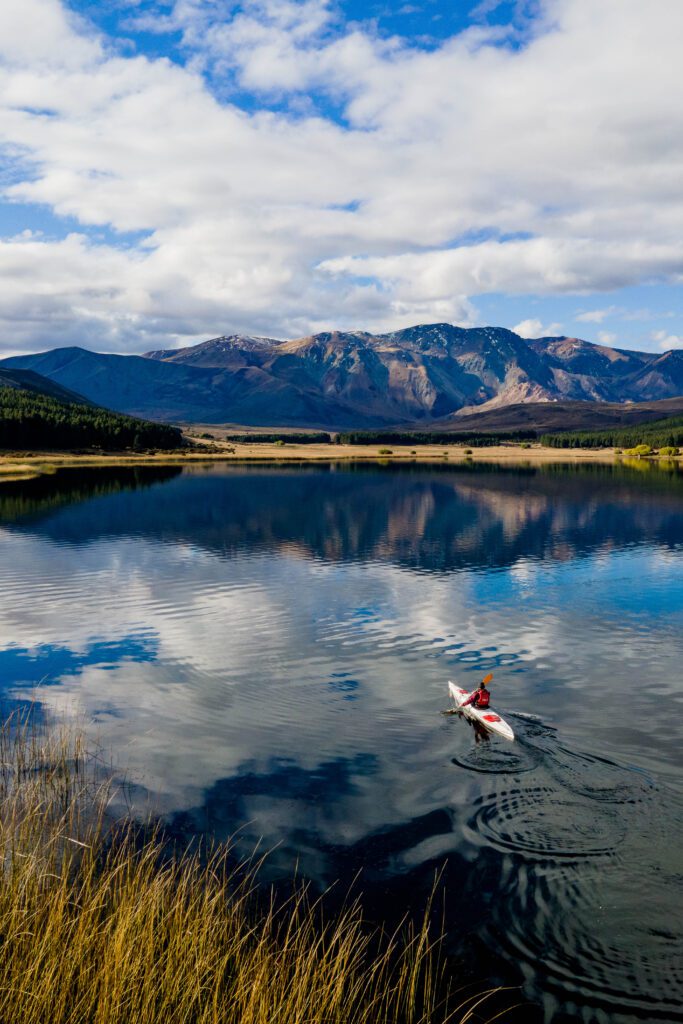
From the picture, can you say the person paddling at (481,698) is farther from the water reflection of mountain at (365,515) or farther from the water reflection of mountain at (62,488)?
the water reflection of mountain at (62,488)

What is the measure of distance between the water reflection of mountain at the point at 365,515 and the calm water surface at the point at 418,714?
7.66 ft

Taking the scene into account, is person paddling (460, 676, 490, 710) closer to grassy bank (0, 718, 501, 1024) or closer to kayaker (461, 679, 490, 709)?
kayaker (461, 679, 490, 709)

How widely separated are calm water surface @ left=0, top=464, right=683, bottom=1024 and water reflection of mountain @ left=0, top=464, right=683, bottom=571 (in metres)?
2.34

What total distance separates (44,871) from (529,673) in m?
27.1

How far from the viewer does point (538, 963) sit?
17016mm

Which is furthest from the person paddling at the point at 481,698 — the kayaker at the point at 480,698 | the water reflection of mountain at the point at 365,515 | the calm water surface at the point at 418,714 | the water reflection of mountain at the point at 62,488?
the water reflection of mountain at the point at 62,488

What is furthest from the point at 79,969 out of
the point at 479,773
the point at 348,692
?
the point at 348,692

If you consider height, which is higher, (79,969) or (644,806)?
(79,969)

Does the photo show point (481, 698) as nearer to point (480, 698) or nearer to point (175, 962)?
point (480, 698)

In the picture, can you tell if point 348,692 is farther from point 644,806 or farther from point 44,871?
point 44,871

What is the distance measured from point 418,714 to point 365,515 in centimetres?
7670

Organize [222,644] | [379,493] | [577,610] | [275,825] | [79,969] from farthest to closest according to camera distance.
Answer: [379,493]
[577,610]
[222,644]
[275,825]
[79,969]

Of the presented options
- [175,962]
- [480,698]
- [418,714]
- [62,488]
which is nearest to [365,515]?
[62,488]

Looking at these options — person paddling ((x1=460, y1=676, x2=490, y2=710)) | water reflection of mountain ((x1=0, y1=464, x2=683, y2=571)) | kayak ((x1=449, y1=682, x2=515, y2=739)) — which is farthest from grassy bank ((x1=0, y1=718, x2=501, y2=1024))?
water reflection of mountain ((x1=0, y1=464, x2=683, y2=571))
